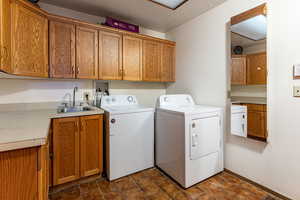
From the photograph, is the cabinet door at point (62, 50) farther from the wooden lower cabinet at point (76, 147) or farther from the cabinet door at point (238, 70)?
the cabinet door at point (238, 70)

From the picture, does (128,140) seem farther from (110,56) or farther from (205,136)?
(110,56)

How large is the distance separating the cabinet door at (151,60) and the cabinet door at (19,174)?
6.59ft

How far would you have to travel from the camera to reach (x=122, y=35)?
7.66 feet

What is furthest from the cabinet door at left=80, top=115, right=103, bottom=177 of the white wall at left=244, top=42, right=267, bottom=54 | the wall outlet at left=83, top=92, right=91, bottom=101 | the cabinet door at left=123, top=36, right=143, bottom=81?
the white wall at left=244, top=42, right=267, bottom=54

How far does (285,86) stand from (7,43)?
8.90 feet

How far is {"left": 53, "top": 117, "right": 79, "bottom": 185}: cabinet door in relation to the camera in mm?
1662

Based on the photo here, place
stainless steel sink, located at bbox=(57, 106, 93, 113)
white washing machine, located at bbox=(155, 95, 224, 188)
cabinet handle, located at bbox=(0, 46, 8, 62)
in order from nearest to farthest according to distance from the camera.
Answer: cabinet handle, located at bbox=(0, 46, 8, 62)
white washing machine, located at bbox=(155, 95, 224, 188)
stainless steel sink, located at bbox=(57, 106, 93, 113)

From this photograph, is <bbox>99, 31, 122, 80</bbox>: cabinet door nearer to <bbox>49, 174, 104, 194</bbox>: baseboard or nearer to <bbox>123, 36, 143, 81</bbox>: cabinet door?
<bbox>123, 36, 143, 81</bbox>: cabinet door

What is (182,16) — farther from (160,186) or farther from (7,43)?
(160,186)

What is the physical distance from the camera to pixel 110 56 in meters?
2.25

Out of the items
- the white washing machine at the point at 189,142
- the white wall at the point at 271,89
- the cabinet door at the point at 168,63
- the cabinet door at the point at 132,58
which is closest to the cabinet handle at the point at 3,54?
the cabinet door at the point at 132,58

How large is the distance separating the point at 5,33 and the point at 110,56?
1.21 metres

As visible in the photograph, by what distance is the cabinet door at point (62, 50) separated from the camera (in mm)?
1845

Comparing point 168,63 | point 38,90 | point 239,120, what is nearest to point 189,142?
point 239,120
